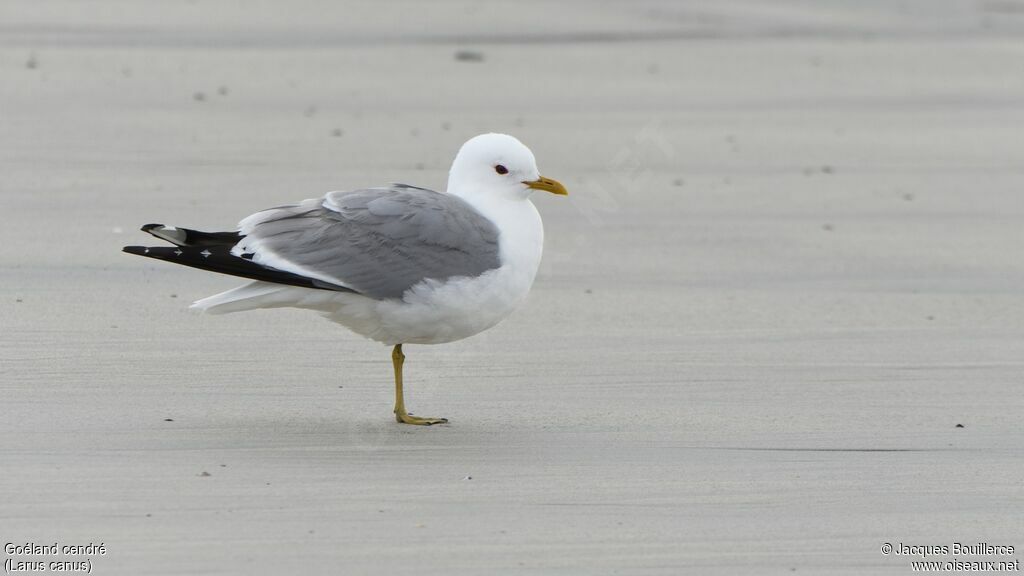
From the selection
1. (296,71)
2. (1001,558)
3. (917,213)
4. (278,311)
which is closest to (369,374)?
(278,311)

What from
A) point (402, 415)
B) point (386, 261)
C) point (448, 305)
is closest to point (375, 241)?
point (386, 261)

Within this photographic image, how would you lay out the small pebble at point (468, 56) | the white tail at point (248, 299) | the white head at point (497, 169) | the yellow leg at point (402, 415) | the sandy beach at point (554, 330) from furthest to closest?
1. the small pebble at point (468, 56)
2. the white head at point (497, 169)
3. the yellow leg at point (402, 415)
4. the white tail at point (248, 299)
5. the sandy beach at point (554, 330)

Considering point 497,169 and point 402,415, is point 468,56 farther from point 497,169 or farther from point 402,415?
point 402,415

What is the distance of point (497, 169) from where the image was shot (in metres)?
5.52

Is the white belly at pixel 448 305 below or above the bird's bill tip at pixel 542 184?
below

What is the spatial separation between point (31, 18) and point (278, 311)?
26.2 ft

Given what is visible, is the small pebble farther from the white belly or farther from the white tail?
the white tail

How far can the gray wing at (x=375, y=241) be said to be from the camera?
5.16 metres

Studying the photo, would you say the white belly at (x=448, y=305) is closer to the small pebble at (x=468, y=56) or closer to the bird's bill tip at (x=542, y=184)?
the bird's bill tip at (x=542, y=184)

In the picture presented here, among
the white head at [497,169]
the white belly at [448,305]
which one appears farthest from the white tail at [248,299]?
the white head at [497,169]

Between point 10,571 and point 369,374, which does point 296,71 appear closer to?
point 369,374

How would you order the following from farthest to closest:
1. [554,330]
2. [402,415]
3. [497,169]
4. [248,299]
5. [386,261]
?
[554,330], [497,169], [402,415], [386,261], [248,299]

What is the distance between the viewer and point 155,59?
474 inches

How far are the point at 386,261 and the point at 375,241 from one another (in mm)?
88
